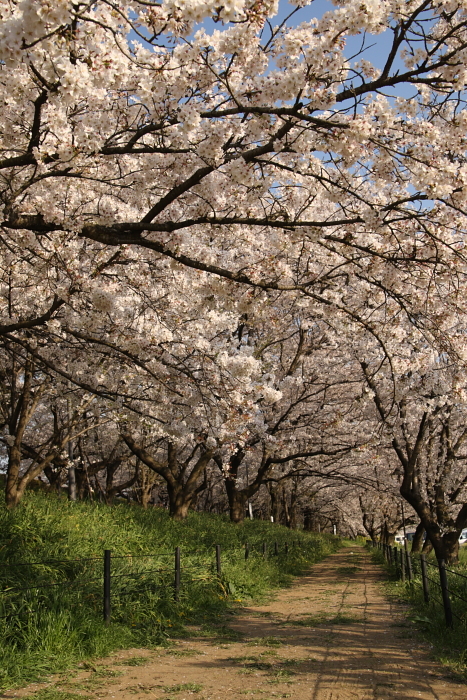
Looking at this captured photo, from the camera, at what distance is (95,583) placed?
7.77 m

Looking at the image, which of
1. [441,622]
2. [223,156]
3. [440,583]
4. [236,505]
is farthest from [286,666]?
[236,505]

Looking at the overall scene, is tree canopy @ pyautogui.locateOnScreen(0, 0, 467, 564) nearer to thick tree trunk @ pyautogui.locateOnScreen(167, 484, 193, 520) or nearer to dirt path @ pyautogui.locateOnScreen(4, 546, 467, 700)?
dirt path @ pyautogui.locateOnScreen(4, 546, 467, 700)

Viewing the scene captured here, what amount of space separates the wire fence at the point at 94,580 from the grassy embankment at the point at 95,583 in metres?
0.02

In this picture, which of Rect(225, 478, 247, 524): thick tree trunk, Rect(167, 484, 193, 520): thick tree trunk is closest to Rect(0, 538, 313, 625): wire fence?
Rect(167, 484, 193, 520): thick tree trunk

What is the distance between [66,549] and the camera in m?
8.88

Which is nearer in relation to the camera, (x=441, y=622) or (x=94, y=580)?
(x=94, y=580)

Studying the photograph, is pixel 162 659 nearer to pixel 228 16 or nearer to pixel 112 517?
pixel 112 517

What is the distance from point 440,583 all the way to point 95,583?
520 centimetres

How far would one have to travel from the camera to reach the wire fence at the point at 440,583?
7.90 meters

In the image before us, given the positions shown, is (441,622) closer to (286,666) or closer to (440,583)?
(440,583)

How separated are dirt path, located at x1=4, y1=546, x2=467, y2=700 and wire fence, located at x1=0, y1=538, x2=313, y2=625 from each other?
99 centimetres

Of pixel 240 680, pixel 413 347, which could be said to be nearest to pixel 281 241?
pixel 240 680

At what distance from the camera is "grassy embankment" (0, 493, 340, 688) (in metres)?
6.16

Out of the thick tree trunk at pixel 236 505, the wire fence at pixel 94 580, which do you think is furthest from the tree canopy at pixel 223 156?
the thick tree trunk at pixel 236 505
